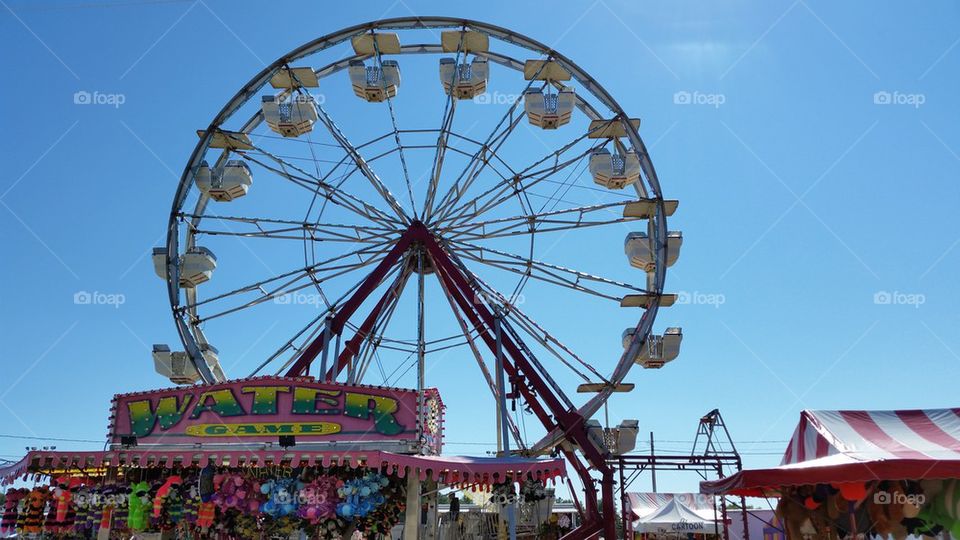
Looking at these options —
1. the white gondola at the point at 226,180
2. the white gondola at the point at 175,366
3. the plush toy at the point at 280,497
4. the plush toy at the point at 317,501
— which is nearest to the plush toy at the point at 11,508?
the plush toy at the point at 280,497

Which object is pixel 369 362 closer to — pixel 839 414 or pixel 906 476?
pixel 839 414

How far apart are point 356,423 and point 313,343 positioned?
213 inches

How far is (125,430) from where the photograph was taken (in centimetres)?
1015

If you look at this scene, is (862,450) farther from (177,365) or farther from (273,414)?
(177,365)

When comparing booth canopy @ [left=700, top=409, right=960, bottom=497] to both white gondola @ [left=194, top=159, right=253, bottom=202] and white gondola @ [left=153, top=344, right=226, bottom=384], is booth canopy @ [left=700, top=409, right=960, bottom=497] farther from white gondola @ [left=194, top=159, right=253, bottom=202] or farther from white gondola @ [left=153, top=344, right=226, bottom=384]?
white gondola @ [left=194, top=159, right=253, bottom=202]

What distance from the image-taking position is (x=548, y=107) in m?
16.0

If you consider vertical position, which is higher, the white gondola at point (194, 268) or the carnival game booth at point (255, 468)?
the white gondola at point (194, 268)

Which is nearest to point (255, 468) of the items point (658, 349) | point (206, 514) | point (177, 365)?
point (206, 514)

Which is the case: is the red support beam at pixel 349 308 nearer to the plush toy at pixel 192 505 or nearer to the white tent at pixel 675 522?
the plush toy at pixel 192 505

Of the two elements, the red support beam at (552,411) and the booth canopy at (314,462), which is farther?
the red support beam at (552,411)

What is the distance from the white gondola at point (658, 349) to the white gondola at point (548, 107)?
4.80 meters

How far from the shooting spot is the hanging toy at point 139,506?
9.61 m

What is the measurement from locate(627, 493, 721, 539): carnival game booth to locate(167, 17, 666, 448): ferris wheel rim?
804 centimetres

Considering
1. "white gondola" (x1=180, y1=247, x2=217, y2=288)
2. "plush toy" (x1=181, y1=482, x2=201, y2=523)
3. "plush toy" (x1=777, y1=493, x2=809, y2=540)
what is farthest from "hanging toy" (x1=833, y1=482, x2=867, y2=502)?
"white gondola" (x1=180, y1=247, x2=217, y2=288)
